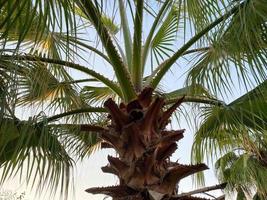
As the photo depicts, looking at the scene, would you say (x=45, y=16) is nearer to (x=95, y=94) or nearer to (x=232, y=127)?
(x=232, y=127)

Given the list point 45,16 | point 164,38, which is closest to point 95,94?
point 164,38

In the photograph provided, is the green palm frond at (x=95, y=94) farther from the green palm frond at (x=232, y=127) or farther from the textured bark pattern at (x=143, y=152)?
the textured bark pattern at (x=143, y=152)

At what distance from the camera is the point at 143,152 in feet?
11.2

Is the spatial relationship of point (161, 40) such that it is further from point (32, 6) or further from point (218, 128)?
point (32, 6)

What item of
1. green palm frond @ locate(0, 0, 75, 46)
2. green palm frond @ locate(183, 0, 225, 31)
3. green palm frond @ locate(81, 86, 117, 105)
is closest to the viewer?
green palm frond @ locate(0, 0, 75, 46)

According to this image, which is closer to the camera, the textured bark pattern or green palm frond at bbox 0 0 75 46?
green palm frond at bbox 0 0 75 46

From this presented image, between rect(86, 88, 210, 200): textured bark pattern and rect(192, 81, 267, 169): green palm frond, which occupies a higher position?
rect(192, 81, 267, 169): green palm frond

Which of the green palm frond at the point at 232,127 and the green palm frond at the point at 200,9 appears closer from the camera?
the green palm frond at the point at 200,9

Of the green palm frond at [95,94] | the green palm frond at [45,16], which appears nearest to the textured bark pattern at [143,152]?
the green palm frond at [45,16]

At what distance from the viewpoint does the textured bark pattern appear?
334 cm

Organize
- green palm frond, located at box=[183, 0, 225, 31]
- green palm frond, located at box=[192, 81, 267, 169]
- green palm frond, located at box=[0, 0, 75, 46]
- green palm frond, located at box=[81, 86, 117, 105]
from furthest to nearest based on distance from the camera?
green palm frond, located at box=[81, 86, 117, 105] → green palm frond, located at box=[192, 81, 267, 169] → green palm frond, located at box=[183, 0, 225, 31] → green palm frond, located at box=[0, 0, 75, 46]

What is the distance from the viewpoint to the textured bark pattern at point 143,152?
3.34m

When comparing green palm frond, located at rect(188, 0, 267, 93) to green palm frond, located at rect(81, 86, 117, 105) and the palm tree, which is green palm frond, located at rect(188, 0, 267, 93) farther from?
green palm frond, located at rect(81, 86, 117, 105)

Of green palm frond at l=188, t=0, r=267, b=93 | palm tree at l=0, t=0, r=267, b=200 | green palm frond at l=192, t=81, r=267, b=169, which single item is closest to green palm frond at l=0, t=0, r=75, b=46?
palm tree at l=0, t=0, r=267, b=200
